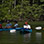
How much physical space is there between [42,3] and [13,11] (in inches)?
266

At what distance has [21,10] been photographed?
45344 millimetres

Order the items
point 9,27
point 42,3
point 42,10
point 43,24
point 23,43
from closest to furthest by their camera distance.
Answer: point 23,43, point 9,27, point 43,24, point 42,10, point 42,3

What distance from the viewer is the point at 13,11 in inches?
1815

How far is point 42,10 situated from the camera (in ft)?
147

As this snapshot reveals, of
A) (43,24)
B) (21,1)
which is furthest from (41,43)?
(21,1)

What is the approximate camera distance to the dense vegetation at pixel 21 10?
45344mm

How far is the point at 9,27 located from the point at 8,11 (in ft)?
39.6

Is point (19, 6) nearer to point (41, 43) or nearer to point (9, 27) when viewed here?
point (9, 27)

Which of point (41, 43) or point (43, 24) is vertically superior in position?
point (41, 43)

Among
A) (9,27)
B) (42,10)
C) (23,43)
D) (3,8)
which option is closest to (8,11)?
(3,8)

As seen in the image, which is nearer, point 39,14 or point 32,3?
point 39,14

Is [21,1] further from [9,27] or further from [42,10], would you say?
[9,27]

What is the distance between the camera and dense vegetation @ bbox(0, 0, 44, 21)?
149 ft

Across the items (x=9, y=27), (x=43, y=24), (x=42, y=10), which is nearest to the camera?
(x=9, y=27)
